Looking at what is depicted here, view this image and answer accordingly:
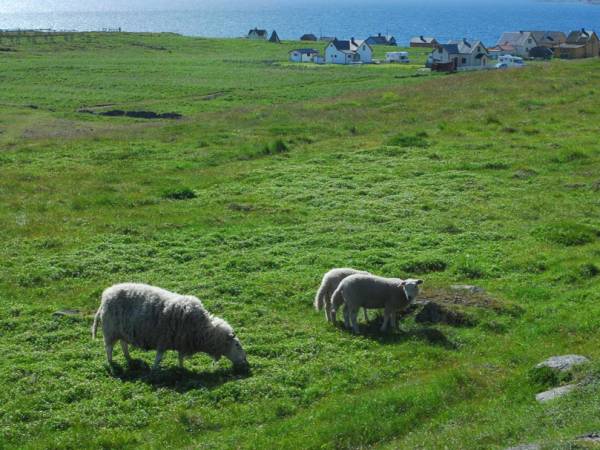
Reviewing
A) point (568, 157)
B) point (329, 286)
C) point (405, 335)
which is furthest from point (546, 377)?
point (568, 157)

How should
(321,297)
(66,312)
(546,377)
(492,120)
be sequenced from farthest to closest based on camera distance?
(492,120) < (66,312) < (321,297) < (546,377)

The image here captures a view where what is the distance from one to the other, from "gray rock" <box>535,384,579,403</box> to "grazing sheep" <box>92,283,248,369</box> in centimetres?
678

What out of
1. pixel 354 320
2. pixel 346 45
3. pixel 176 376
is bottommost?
pixel 176 376

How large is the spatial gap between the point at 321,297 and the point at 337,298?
3.09 feet

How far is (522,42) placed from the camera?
159 metres

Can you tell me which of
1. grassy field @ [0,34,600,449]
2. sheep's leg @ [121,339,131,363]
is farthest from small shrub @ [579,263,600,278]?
sheep's leg @ [121,339,131,363]

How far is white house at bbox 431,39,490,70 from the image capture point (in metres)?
132

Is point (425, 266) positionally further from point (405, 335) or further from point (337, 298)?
point (405, 335)

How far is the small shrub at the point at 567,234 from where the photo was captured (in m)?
28.2

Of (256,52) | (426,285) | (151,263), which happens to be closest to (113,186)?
(151,263)

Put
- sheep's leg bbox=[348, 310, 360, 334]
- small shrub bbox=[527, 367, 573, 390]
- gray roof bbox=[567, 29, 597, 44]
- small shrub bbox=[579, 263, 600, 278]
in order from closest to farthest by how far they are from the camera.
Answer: small shrub bbox=[527, 367, 573, 390]
sheep's leg bbox=[348, 310, 360, 334]
small shrub bbox=[579, 263, 600, 278]
gray roof bbox=[567, 29, 597, 44]

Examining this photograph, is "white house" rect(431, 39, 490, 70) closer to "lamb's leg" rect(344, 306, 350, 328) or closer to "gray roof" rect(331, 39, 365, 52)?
"gray roof" rect(331, 39, 365, 52)

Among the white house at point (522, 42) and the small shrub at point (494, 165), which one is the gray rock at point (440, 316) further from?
the white house at point (522, 42)

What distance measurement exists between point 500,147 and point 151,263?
25.4m
